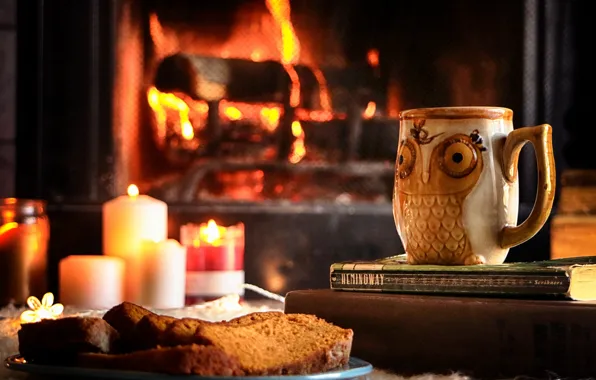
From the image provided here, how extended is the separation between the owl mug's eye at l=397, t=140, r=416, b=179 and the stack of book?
0.30 ft

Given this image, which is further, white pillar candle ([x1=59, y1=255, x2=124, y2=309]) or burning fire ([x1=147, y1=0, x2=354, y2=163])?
burning fire ([x1=147, y1=0, x2=354, y2=163])

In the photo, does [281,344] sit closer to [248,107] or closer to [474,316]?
[474,316]

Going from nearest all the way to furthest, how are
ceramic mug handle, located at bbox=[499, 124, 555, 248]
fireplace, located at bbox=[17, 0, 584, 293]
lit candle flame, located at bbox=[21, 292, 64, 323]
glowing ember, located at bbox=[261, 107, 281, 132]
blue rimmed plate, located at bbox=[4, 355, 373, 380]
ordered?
blue rimmed plate, located at bbox=[4, 355, 373, 380] → ceramic mug handle, located at bbox=[499, 124, 555, 248] → lit candle flame, located at bbox=[21, 292, 64, 323] → fireplace, located at bbox=[17, 0, 584, 293] → glowing ember, located at bbox=[261, 107, 281, 132]

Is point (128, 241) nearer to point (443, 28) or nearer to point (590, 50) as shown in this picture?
point (443, 28)

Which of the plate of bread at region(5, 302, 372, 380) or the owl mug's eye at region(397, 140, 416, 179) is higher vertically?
the owl mug's eye at region(397, 140, 416, 179)

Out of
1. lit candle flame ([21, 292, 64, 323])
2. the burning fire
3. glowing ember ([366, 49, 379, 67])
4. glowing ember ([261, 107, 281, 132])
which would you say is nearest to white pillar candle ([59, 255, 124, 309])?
lit candle flame ([21, 292, 64, 323])

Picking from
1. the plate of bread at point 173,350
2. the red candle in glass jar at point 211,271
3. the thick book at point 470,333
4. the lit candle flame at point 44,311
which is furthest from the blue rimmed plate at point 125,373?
the red candle in glass jar at point 211,271

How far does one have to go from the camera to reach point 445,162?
91 centimetres

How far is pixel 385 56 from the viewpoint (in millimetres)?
1971

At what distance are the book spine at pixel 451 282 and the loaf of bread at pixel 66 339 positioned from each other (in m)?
0.28

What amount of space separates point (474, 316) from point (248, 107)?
1.16 meters

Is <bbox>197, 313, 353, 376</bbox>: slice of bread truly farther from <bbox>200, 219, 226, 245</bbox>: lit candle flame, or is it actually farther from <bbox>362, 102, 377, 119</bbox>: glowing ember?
<bbox>362, 102, 377, 119</bbox>: glowing ember

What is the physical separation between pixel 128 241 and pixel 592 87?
1077 millimetres

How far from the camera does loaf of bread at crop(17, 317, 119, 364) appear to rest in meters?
0.68
